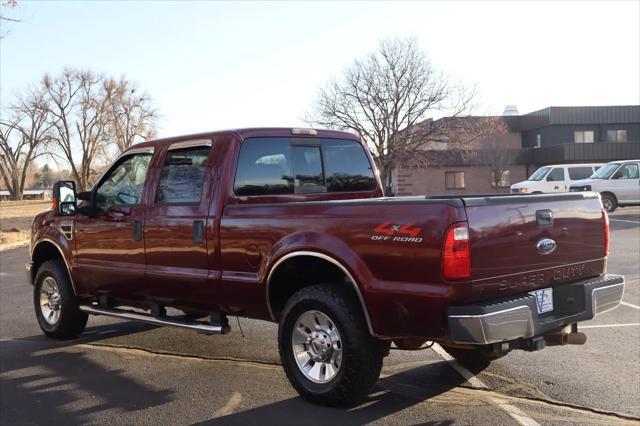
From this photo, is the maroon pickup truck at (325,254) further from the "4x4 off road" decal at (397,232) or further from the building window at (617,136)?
the building window at (617,136)

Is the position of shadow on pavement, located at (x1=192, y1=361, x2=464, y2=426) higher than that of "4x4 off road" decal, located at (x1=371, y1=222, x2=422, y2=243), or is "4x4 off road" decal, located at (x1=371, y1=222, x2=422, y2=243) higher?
"4x4 off road" decal, located at (x1=371, y1=222, x2=422, y2=243)

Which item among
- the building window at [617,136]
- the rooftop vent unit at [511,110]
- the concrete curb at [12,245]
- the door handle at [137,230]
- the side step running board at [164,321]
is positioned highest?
the rooftop vent unit at [511,110]

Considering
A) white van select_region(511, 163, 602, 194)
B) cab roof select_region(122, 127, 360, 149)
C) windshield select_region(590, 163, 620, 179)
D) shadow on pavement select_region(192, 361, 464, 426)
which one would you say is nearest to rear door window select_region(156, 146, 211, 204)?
cab roof select_region(122, 127, 360, 149)

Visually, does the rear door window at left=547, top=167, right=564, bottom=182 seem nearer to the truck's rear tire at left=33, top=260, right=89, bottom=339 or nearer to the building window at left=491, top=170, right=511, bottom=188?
the building window at left=491, top=170, right=511, bottom=188

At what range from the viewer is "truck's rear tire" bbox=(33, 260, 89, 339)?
652 centimetres

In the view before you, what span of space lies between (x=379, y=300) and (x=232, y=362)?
2.16 m

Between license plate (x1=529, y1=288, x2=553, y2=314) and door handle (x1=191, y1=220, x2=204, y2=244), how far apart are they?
102 inches

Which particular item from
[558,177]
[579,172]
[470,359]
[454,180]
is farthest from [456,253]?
[454,180]

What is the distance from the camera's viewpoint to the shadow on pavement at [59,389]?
443 cm

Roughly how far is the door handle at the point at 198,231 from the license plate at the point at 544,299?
259 centimetres

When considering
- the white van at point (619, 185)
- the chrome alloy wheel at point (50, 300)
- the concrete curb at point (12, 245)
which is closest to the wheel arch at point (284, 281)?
the chrome alloy wheel at point (50, 300)

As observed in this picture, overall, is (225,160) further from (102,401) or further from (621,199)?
(621,199)

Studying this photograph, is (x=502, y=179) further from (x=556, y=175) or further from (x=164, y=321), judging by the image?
(x=164, y=321)

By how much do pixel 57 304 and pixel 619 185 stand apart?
2138cm
